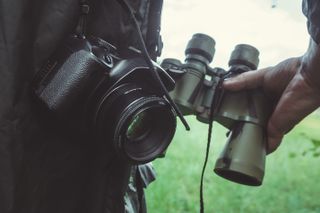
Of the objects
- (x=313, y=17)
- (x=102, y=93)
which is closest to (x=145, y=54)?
(x=102, y=93)

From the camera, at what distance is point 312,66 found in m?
0.54

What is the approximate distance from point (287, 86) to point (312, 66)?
6 centimetres

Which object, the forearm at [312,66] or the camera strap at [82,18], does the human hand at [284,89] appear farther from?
the camera strap at [82,18]

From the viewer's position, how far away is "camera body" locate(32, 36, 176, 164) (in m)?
0.41

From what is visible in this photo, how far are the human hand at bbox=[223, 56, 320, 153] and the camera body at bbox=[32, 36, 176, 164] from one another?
0.20 metres

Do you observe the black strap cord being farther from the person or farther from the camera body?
the person

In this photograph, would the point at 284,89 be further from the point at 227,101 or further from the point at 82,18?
the point at 82,18

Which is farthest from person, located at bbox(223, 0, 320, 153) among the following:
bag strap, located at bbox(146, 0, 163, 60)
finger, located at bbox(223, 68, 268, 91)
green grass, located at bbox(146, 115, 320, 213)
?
green grass, located at bbox(146, 115, 320, 213)

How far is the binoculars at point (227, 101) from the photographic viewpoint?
1.88 feet

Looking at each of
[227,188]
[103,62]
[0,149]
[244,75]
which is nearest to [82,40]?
[103,62]

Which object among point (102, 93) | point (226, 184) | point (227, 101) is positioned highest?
point (102, 93)

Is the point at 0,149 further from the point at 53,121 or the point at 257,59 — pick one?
the point at 257,59

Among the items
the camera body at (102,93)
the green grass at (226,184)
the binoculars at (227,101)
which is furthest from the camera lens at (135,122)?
the green grass at (226,184)

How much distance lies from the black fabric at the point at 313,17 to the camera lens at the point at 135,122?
207mm
